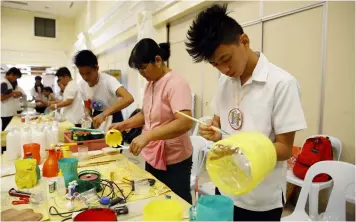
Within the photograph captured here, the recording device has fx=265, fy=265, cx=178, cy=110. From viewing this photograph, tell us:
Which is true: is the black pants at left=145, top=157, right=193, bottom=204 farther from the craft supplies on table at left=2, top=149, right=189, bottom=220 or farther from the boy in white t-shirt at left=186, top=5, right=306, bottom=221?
the boy in white t-shirt at left=186, top=5, right=306, bottom=221

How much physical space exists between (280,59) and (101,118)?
71.9 inches

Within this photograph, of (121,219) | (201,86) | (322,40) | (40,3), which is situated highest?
(40,3)

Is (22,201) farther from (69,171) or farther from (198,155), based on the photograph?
(198,155)

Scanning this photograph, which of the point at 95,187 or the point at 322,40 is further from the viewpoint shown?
the point at 322,40

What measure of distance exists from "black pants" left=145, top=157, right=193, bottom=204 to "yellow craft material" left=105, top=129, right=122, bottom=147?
0.24 meters

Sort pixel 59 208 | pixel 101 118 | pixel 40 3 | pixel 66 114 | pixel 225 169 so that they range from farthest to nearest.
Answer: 1. pixel 40 3
2. pixel 66 114
3. pixel 101 118
4. pixel 59 208
5. pixel 225 169

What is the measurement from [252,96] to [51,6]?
344 inches

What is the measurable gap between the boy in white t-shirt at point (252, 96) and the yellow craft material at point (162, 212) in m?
0.22

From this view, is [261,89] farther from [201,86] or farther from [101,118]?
[201,86]

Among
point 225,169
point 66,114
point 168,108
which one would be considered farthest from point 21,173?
point 66,114

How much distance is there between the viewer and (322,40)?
2281 mm

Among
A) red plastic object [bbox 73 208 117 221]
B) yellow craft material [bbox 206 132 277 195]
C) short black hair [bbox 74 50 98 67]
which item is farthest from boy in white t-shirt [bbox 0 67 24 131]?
yellow craft material [bbox 206 132 277 195]

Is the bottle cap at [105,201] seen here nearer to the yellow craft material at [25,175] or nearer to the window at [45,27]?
the yellow craft material at [25,175]

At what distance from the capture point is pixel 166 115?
Answer: 4.93 ft
